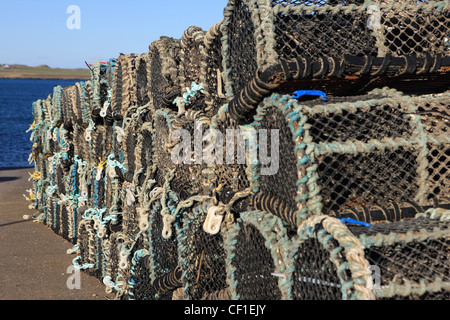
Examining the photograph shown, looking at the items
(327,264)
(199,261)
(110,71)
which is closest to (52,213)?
(110,71)

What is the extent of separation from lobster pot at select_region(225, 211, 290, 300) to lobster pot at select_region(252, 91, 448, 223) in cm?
15

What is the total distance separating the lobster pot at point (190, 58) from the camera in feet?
11.0

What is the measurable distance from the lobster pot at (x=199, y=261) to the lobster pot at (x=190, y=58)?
90cm

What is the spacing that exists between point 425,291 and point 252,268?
0.93m

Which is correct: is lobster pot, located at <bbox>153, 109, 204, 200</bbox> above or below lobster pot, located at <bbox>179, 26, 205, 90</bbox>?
below

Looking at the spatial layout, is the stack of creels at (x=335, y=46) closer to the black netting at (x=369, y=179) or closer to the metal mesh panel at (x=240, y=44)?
the metal mesh panel at (x=240, y=44)

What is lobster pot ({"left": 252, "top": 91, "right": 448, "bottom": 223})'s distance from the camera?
2.06m

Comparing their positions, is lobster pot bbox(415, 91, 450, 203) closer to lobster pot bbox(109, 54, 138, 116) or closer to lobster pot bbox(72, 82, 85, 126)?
lobster pot bbox(109, 54, 138, 116)

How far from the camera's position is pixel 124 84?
15.8ft

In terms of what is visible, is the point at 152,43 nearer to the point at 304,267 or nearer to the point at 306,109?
the point at 306,109

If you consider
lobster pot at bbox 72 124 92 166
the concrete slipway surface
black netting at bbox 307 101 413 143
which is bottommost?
the concrete slipway surface

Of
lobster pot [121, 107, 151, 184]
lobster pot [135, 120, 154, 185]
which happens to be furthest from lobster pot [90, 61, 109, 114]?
lobster pot [135, 120, 154, 185]

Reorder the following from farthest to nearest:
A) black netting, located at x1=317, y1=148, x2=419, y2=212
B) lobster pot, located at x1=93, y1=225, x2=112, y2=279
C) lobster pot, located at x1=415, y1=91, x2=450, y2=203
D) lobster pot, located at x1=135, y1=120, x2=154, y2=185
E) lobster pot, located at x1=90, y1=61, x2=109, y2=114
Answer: lobster pot, located at x1=90, y1=61, x2=109, y2=114
lobster pot, located at x1=93, y1=225, x2=112, y2=279
lobster pot, located at x1=135, y1=120, x2=154, y2=185
lobster pot, located at x1=415, y1=91, x2=450, y2=203
black netting, located at x1=317, y1=148, x2=419, y2=212

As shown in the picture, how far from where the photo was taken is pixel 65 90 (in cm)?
748
